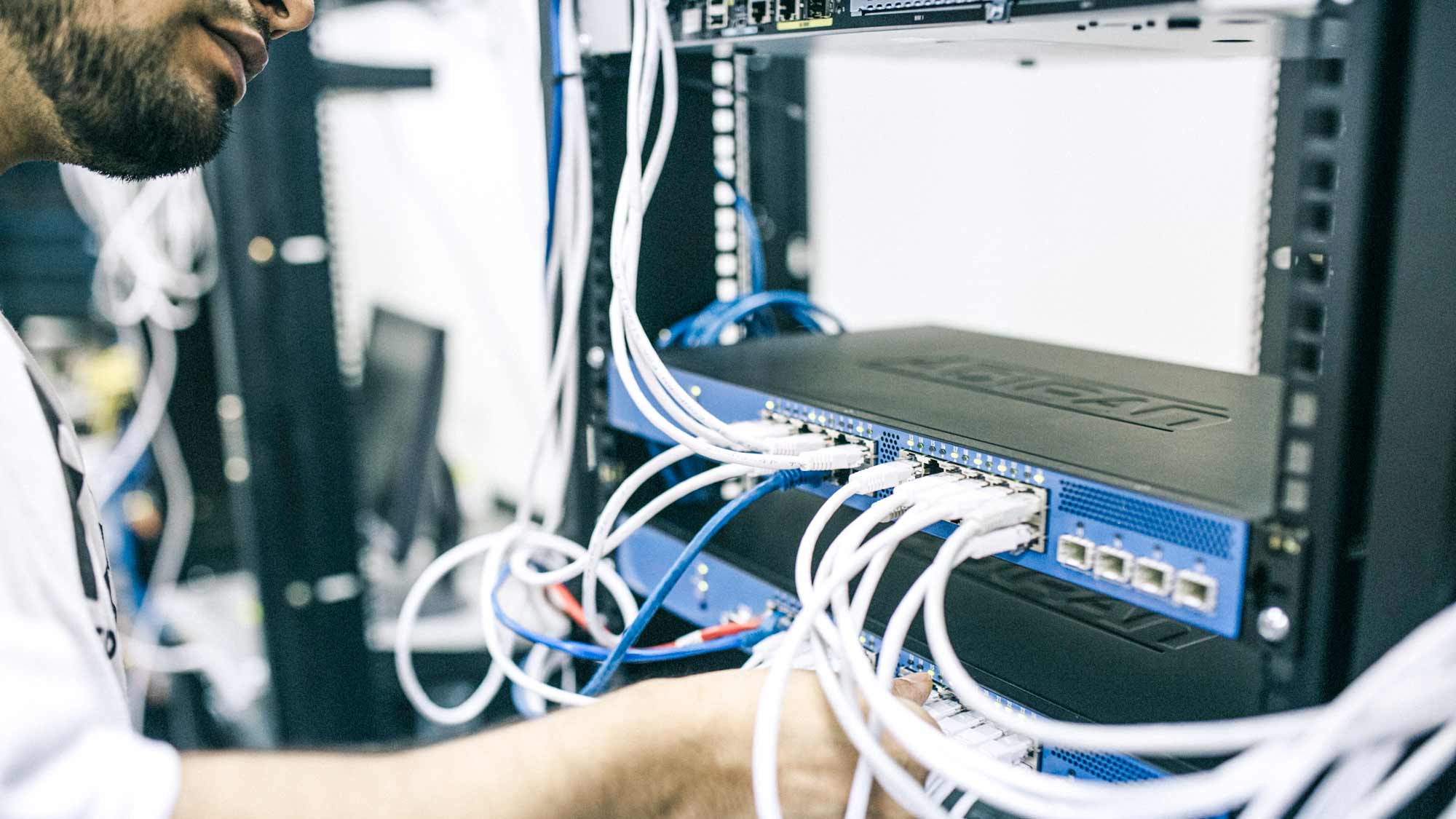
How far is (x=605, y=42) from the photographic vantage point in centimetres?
67

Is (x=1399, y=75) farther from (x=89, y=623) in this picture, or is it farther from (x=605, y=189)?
(x=89, y=623)

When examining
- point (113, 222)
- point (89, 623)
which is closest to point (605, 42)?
point (89, 623)

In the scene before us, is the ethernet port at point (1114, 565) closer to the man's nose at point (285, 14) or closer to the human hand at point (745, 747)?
the human hand at point (745, 747)

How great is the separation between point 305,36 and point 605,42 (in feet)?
2.30

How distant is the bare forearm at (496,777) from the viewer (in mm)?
425

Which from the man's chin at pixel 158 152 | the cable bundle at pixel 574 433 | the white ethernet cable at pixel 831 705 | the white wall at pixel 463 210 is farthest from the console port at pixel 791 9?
the white wall at pixel 463 210

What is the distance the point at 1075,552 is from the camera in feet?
1.46

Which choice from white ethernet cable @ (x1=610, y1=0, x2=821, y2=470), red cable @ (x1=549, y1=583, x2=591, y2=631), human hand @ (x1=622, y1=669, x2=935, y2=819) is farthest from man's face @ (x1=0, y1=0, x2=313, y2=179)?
human hand @ (x1=622, y1=669, x2=935, y2=819)

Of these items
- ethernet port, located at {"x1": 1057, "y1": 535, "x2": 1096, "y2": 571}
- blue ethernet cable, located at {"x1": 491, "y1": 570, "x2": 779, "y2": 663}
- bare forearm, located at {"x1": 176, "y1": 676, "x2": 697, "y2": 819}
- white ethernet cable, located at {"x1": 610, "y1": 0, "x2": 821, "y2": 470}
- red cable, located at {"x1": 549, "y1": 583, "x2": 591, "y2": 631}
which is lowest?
red cable, located at {"x1": 549, "y1": 583, "x2": 591, "y2": 631}

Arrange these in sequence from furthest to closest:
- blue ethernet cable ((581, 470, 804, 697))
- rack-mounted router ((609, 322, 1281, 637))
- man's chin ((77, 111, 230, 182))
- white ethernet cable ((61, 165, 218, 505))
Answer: white ethernet cable ((61, 165, 218, 505)) → man's chin ((77, 111, 230, 182)) → blue ethernet cable ((581, 470, 804, 697)) → rack-mounted router ((609, 322, 1281, 637))

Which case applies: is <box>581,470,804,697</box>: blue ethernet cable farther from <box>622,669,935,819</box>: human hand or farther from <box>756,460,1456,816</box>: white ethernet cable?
<box>756,460,1456,816</box>: white ethernet cable

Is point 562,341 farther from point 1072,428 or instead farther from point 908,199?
point 908,199

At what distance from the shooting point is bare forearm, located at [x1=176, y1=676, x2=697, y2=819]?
0.42m

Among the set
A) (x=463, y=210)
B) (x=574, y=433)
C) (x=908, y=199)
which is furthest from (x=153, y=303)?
(x=908, y=199)
